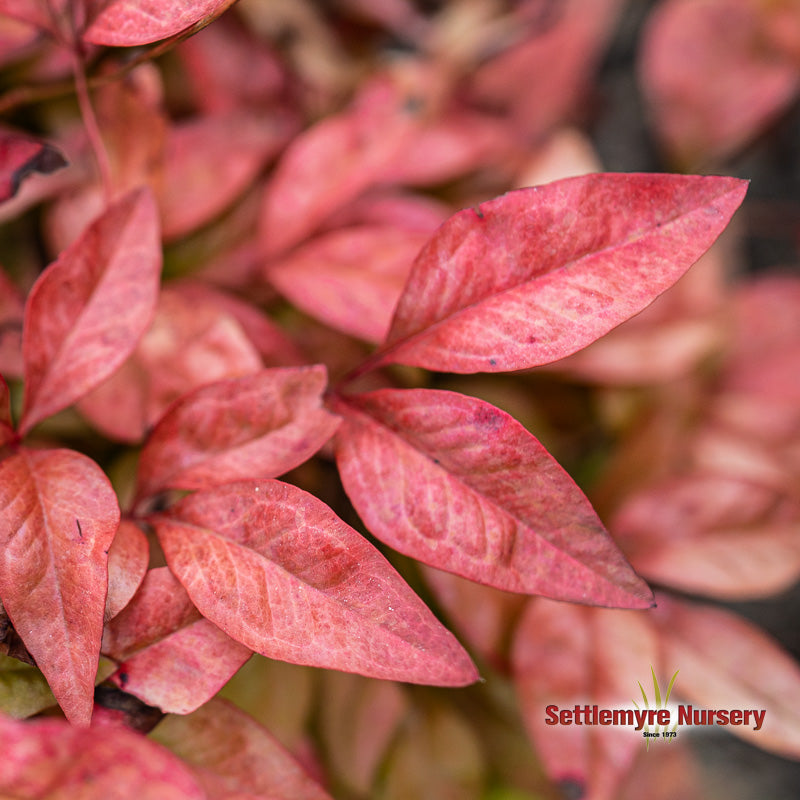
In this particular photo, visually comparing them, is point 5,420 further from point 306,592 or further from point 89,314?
point 306,592

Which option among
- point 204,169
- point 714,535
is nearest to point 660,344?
point 714,535

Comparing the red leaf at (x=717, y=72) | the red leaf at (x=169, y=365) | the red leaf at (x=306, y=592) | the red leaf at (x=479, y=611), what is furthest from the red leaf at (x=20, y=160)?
the red leaf at (x=717, y=72)

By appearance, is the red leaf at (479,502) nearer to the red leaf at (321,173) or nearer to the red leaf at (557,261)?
the red leaf at (557,261)

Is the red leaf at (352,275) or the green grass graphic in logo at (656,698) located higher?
the red leaf at (352,275)

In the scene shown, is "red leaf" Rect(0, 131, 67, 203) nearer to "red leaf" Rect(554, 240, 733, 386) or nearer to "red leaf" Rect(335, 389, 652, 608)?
"red leaf" Rect(335, 389, 652, 608)

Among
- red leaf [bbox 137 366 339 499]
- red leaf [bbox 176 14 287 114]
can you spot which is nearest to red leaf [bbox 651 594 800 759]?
red leaf [bbox 137 366 339 499]

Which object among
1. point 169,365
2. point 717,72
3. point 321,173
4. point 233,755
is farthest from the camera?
point 717,72
